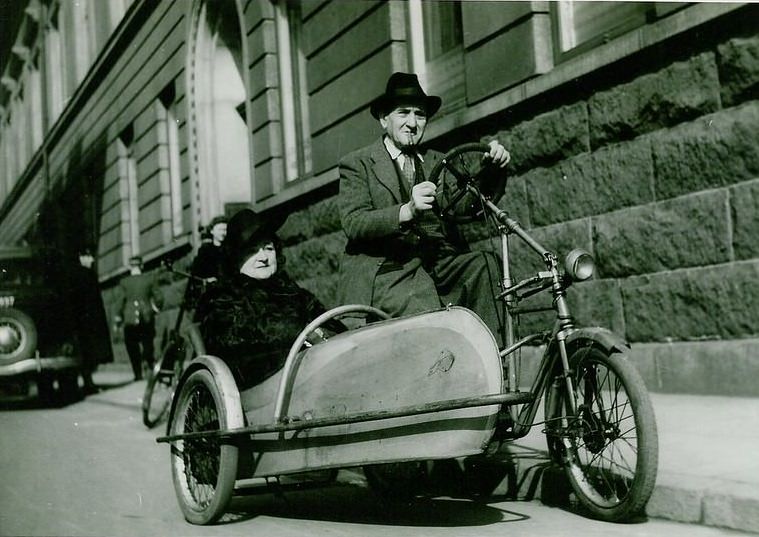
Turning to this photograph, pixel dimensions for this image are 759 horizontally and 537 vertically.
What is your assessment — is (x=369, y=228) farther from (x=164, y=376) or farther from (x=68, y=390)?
(x=68, y=390)

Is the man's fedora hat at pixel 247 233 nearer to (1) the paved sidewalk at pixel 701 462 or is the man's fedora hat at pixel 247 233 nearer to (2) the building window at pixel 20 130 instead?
(1) the paved sidewalk at pixel 701 462

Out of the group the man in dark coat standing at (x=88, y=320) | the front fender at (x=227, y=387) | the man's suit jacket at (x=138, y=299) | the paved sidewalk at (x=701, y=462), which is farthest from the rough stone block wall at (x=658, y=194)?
the man's suit jacket at (x=138, y=299)

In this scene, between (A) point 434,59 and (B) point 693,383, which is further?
(A) point 434,59

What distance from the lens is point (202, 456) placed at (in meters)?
4.64

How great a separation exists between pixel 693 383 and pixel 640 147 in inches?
67.9

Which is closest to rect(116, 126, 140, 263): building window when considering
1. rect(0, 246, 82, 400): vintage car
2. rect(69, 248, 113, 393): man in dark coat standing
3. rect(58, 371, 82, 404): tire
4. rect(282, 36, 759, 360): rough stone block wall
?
rect(69, 248, 113, 393): man in dark coat standing

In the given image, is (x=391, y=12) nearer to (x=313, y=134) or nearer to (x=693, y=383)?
(x=313, y=134)

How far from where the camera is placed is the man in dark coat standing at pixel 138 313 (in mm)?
15102

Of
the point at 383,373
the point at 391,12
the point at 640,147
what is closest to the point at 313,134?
the point at 391,12

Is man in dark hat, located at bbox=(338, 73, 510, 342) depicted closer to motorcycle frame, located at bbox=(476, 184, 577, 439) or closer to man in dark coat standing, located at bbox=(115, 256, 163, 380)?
motorcycle frame, located at bbox=(476, 184, 577, 439)

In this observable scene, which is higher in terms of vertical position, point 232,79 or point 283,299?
point 232,79

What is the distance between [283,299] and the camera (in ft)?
15.8

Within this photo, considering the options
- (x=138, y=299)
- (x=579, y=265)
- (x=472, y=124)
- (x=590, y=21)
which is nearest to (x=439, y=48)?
(x=472, y=124)

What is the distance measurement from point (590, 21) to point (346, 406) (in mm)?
4898
